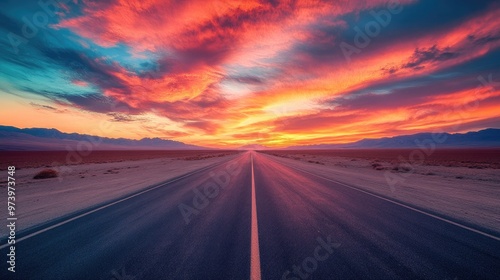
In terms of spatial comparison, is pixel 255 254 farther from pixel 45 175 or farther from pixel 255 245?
pixel 45 175

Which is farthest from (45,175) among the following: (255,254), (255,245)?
(255,254)

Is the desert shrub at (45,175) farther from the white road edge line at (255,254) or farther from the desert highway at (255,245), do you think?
the white road edge line at (255,254)

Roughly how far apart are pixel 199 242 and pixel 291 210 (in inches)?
139

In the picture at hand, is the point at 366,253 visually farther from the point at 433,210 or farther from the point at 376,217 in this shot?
the point at 433,210

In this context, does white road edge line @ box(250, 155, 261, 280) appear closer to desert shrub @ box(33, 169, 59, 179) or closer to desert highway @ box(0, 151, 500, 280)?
desert highway @ box(0, 151, 500, 280)

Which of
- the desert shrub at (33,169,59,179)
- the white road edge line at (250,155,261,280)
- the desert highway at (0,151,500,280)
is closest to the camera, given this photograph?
the white road edge line at (250,155,261,280)

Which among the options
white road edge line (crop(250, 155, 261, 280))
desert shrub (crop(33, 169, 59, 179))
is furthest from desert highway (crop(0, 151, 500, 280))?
desert shrub (crop(33, 169, 59, 179))

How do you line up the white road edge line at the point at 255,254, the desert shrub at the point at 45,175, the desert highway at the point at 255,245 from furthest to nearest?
1. the desert shrub at the point at 45,175
2. the desert highway at the point at 255,245
3. the white road edge line at the point at 255,254

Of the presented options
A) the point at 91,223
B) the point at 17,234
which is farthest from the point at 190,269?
the point at 17,234

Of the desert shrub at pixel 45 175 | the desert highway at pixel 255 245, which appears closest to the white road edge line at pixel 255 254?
the desert highway at pixel 255 245

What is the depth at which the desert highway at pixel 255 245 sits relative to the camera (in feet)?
12.1

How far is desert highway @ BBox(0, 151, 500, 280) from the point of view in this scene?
3.68 m

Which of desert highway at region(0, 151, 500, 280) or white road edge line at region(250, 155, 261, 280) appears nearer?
white road edge line at region(250, 155, 261, 280)

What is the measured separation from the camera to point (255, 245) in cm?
461
